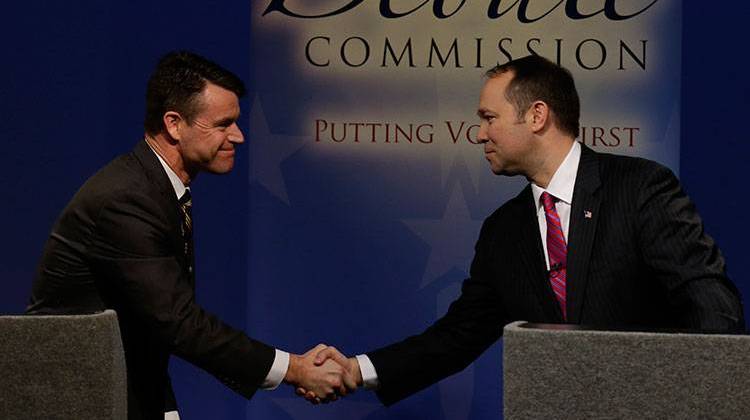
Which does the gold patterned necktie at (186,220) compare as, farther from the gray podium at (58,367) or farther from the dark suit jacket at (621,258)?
the gray podium at (58,367)

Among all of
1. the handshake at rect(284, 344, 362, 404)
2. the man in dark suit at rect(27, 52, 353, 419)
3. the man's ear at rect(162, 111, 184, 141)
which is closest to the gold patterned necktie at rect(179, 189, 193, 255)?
the man in dark suit at rect(27, 52, 353, 419)

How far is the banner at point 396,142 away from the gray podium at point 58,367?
78.5 inches

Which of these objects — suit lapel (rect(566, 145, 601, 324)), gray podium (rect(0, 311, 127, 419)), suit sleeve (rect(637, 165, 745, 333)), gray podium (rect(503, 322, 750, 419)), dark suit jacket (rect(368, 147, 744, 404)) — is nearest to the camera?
gray podium (rect(503, 322, 750, 419))

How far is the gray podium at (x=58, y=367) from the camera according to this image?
6.18 ft

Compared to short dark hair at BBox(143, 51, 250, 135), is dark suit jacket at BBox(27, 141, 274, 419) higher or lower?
lower

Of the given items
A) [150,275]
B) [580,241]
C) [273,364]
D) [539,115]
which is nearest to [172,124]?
[150,275]

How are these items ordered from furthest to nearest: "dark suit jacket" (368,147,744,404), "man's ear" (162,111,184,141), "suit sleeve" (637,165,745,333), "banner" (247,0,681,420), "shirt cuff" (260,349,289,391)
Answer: "banner" (247,0,681,420), "man's ear" (162,111,184,141), "shirt cuff" (260,349,289,391), "dark suit jacket" (368,147,744,404), "suit sleeve" (637,165,745,333)

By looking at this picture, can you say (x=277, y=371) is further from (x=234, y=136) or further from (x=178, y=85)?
(x=178, y=85)

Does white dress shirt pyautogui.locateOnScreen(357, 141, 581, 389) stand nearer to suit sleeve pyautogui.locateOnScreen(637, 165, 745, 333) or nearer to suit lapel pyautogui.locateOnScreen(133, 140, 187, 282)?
suit sleeve pyautogui.locateOnScreen(637, 165, 745, 333)

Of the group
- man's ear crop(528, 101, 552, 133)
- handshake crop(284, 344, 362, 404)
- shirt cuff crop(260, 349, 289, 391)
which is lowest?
handshake crop(284, 344, 362, 404)

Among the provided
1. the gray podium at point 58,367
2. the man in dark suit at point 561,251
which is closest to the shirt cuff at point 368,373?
the man in dark suit at point 561,251

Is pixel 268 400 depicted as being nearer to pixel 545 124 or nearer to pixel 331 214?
pixel 331 214

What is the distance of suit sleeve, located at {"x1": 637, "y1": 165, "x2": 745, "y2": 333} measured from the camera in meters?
2.59

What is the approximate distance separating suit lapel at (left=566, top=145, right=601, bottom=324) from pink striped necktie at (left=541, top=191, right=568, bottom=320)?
0.11 feet
